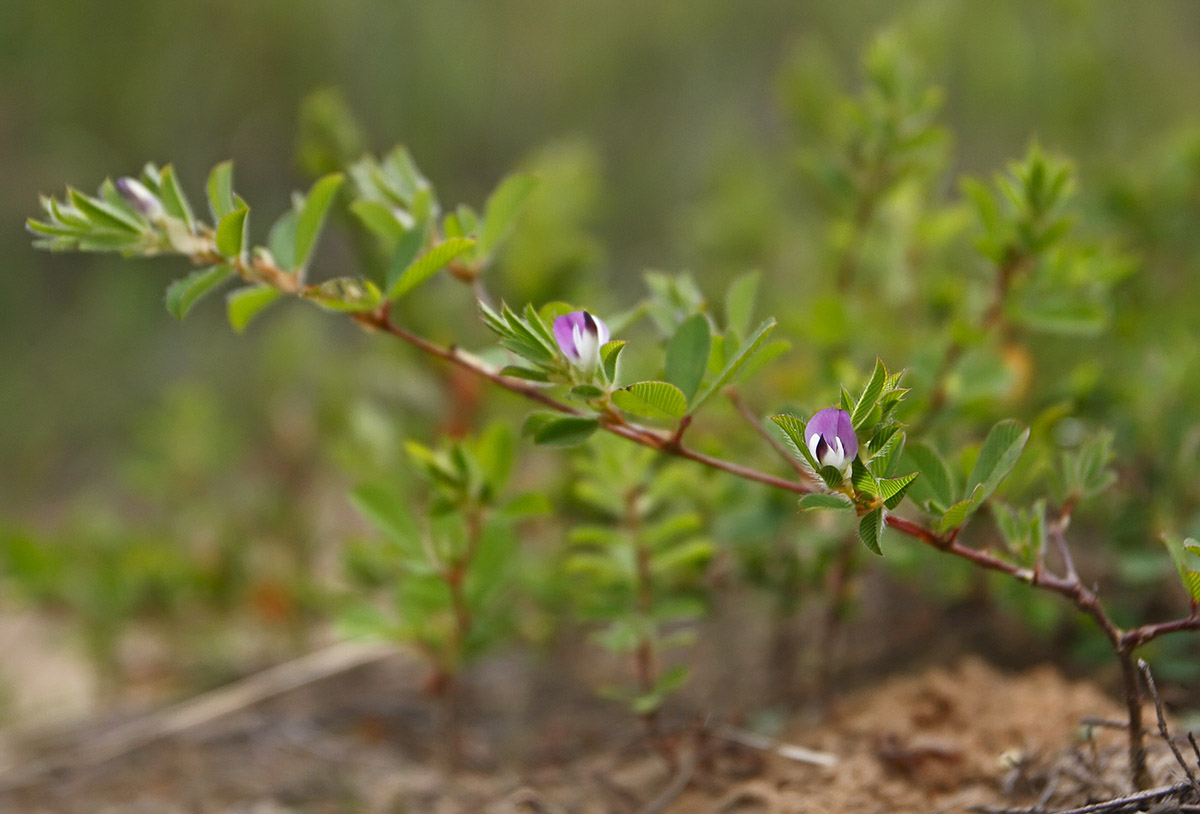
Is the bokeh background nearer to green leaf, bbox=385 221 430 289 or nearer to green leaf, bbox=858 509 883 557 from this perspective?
green leaf, bbox=385 221 430 289

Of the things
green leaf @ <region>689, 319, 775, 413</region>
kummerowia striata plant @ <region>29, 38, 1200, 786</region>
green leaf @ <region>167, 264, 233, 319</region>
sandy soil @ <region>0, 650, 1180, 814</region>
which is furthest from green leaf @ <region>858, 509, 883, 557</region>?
green leaf @ <region>167, 264, 233, 319</region>

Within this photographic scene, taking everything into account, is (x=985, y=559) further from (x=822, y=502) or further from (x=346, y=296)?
(x=346, y=296)

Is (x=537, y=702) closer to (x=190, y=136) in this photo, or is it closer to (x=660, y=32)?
(x=190, y=136)

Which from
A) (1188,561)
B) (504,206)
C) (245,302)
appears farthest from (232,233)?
(1188,561)

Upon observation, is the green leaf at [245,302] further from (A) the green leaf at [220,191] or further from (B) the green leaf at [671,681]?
(B) the green leaf at [671,681]

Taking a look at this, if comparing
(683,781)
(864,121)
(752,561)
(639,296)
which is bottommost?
(683,781)

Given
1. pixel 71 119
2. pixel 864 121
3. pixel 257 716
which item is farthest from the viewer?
pixel 71 119

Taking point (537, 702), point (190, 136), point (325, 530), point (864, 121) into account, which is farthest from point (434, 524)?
point (190, 136)
